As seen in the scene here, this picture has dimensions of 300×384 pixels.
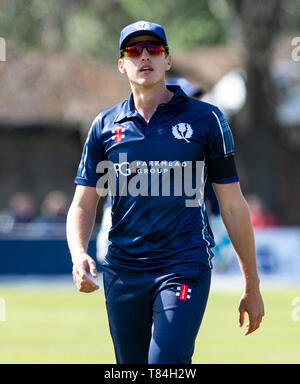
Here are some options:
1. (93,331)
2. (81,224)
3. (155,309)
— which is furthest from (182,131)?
(93,331)

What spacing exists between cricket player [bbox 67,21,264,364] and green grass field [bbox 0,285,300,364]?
4454 millimetres

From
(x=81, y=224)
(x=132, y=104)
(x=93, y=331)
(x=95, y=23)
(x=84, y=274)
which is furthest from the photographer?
(x=95, y=23)

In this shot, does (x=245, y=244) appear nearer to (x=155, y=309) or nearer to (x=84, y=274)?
(x=155, y=309)

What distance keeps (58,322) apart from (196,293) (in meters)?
8.98

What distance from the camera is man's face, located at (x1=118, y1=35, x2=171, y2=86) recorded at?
Answer: 633cm

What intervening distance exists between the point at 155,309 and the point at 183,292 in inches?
7.8

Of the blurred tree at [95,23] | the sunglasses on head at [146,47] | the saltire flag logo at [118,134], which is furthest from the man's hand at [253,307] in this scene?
the blurred tree at [95,23]

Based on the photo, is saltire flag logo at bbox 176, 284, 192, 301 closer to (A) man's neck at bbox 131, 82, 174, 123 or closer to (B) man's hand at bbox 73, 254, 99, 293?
(B) man's hand at bbox 73, 254, 99, 293

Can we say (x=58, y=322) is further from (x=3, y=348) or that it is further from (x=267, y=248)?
(x=267, y=248)

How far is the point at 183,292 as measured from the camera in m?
6.09

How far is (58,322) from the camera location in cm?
1491

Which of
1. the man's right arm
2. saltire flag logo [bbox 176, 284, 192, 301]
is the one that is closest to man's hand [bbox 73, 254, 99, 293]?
the man's right arm

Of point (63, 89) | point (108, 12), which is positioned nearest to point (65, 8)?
point (108, 12)

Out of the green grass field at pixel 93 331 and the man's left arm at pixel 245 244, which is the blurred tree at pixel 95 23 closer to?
the green grass field at pixel 93 331
